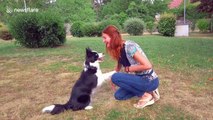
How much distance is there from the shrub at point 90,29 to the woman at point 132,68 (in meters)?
16.9

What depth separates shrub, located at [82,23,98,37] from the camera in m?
21.3

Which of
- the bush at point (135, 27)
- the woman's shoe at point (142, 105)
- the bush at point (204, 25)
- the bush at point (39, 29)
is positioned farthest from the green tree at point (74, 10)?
the woman's shoe at point (142, 105)

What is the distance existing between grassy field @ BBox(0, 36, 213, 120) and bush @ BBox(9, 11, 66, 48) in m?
3.43

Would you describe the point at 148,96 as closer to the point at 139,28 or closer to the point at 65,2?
the point at 139,28

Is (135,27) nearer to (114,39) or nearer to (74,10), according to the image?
(74,10)

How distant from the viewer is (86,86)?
14.2 ft

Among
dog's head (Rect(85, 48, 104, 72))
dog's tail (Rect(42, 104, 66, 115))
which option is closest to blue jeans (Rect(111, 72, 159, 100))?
dog's head (Rect(85, 48, 104, 72))

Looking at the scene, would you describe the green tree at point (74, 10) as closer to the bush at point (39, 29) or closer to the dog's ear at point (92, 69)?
the bush at point (39, 29)

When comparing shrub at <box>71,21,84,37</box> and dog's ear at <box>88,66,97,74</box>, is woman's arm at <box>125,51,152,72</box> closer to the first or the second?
dog's ear at <box>88,66,97,74</box>

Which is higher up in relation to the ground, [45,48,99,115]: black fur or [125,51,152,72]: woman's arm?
[125,51,152,72]: woman's arm

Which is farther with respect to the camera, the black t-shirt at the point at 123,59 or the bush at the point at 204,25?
the bush at the point at 204,25

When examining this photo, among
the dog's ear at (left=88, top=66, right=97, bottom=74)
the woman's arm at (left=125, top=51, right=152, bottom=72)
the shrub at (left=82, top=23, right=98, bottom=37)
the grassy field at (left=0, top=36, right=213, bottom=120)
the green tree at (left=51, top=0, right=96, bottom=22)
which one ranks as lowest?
the grassy field at (left=0, top=36, right=213, bottom=120)

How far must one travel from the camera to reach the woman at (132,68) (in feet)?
13.6

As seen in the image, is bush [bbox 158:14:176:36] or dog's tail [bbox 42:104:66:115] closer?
dog's tail [bbox 42:104:66:115]
